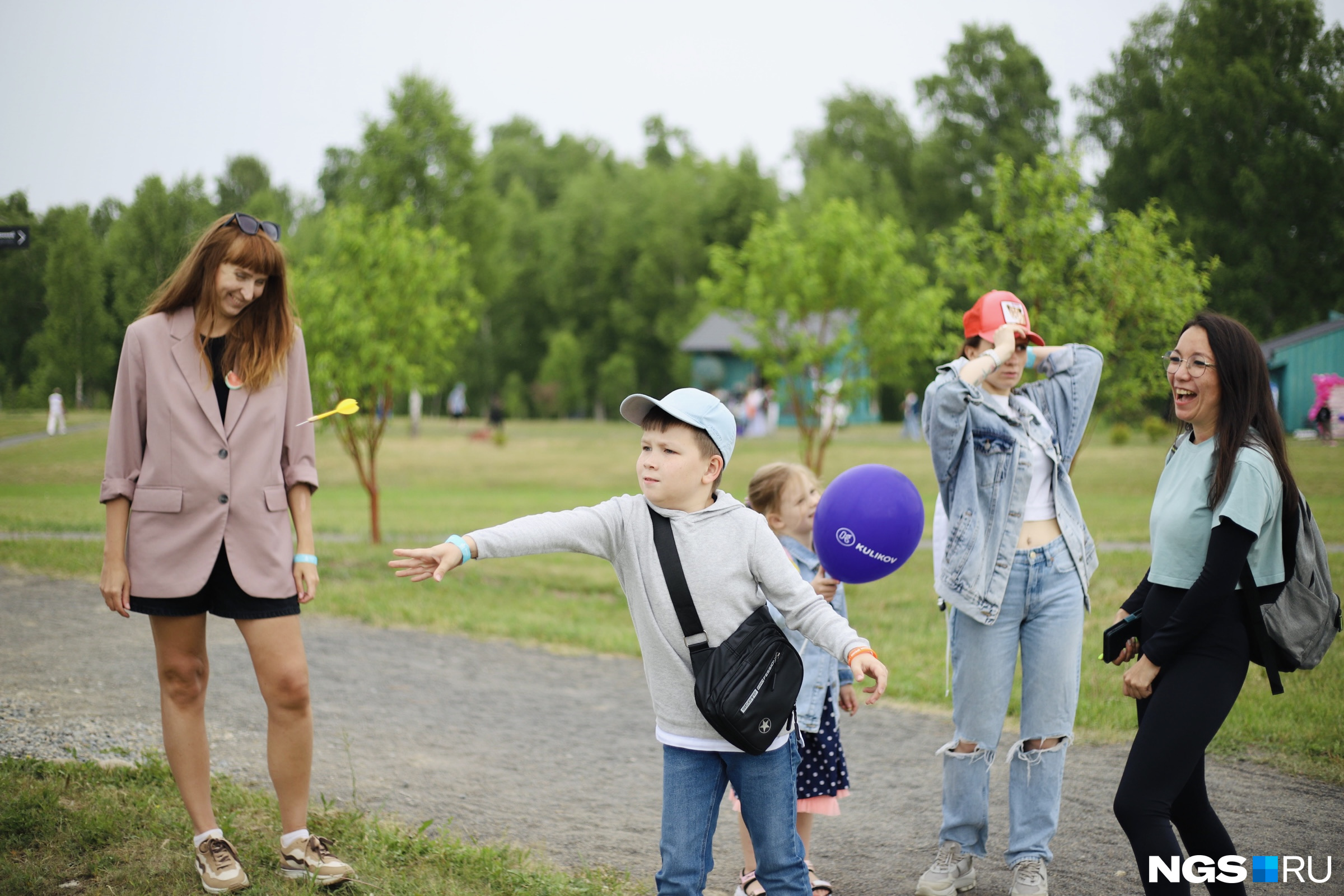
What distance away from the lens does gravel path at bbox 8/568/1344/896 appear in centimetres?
440

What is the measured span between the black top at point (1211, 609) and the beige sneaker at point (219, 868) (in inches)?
123

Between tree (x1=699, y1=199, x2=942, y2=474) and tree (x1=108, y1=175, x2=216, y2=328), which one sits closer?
tree (x1=108, y1=175, x2=216, y2=328)

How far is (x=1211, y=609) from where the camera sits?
3043mm

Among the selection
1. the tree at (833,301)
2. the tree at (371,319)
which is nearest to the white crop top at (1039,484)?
the tree at (371,319)

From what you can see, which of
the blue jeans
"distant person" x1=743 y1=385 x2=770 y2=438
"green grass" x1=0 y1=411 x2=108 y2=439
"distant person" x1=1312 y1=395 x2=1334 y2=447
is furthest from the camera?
"distant person" x1=743 y1=385 x2=770 y2=438

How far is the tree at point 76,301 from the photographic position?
809 cm

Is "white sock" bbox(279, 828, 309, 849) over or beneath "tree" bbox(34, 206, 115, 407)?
beneath

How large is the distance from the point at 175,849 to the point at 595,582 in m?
8.72

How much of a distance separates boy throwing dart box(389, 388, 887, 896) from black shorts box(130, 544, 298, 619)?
3.54 ft

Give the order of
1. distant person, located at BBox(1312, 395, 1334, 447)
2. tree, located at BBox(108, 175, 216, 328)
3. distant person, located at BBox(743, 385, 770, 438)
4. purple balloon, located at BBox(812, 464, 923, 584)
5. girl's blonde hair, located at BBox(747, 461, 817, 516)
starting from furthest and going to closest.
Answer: distant person, located at BBox(743, 385, 770, 438)
distant person, located at BBox(1312, 395, 1334, 447)
tree, located at BBox(108, 175, 216, 328)
girl's blonde hair, located at BBox(747, 461, 817, 516)
purple balloon, located at BBox(812, 464, 923, 584)

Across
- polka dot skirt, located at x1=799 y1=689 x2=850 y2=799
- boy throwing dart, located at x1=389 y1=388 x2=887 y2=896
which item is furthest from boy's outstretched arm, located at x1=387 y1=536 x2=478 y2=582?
polka dot skirt, located at x1=799 y1=689 x2=850 y2=799

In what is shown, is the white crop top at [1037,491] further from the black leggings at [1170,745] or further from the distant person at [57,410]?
the distant person at [57,410]

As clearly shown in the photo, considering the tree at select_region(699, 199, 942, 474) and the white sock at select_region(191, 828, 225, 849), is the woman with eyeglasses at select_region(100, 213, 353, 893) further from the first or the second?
the tree at select_region(699, 199, 942, 474)

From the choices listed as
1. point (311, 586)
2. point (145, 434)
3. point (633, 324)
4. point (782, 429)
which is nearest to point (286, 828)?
point (311, 586)
